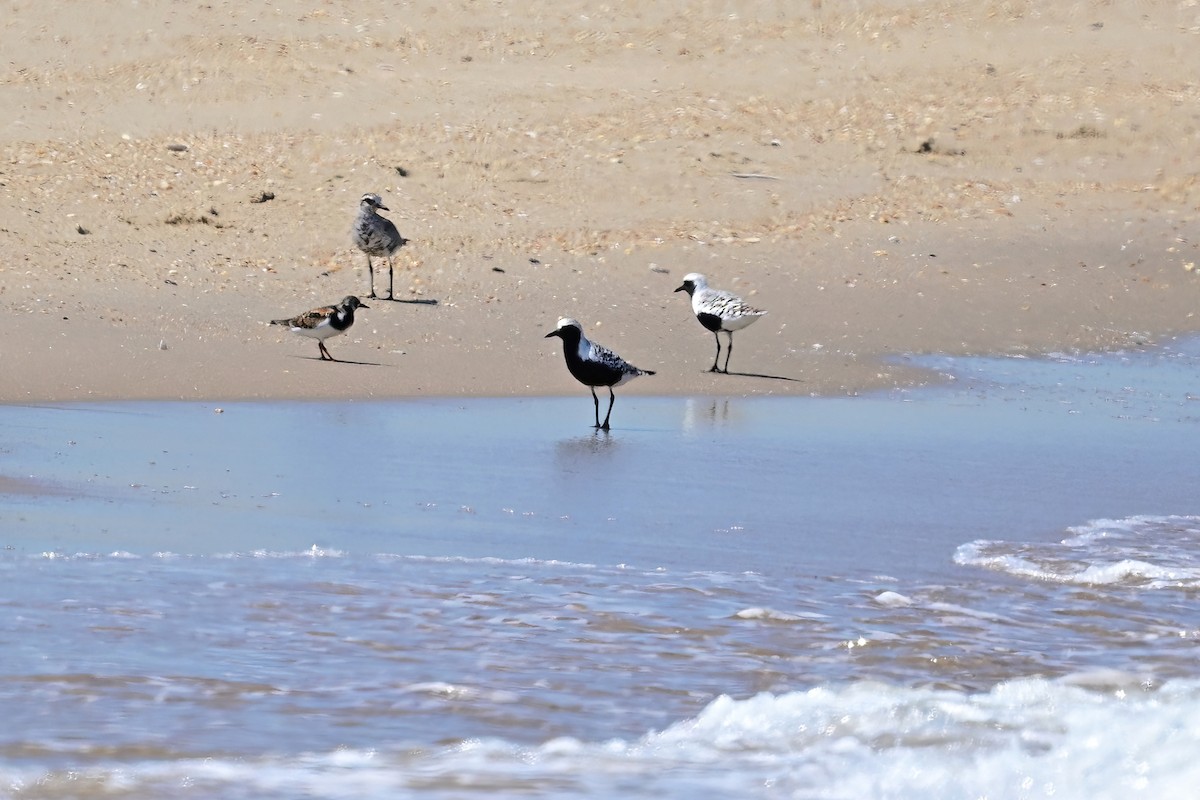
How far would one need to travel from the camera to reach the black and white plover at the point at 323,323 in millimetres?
11625

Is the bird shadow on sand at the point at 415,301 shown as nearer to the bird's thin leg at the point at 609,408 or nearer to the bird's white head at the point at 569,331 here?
the bird's thin leg at the point at 609,408

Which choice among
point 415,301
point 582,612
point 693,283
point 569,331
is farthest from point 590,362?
point 582,612

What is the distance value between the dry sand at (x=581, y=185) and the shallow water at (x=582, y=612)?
7.61 ft

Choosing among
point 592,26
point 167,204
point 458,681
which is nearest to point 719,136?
point 592,26

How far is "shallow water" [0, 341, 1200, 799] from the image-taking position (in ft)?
15.4

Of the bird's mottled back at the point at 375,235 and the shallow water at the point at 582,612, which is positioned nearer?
the shallow water at the point at 582,612

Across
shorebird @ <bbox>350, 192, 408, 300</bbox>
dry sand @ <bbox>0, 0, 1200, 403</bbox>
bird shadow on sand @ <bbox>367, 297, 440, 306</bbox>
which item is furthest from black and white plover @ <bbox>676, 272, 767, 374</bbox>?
shorebird @ <bbox>350, 192, 408, 300</bbox>

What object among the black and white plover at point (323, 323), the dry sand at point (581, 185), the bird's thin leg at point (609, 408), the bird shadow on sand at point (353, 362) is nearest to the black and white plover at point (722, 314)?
the dry sand at point (581, 185)

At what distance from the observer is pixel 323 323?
38.1 feet

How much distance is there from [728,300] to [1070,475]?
12.8 ft

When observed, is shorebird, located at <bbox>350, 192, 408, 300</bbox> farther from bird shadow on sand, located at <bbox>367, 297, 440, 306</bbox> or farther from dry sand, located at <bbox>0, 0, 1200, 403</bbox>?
bird shadow on sand, located at <bbox>367, 297, 440, 306</bbox>

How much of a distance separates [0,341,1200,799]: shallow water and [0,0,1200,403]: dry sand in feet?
7.61

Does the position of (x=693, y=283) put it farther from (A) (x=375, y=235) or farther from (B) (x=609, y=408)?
(B) (x=609, y=408)

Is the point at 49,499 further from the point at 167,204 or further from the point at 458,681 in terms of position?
the point at 167,204
